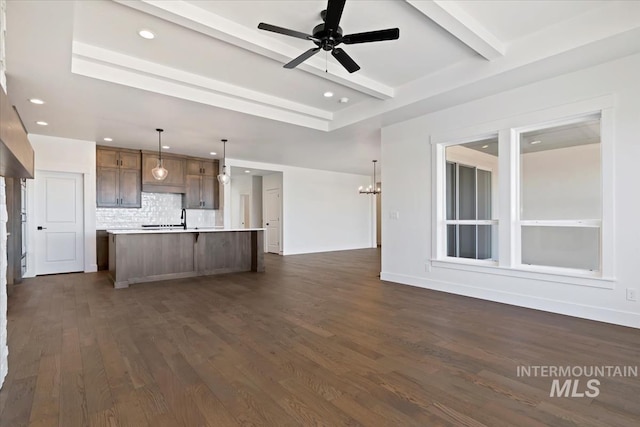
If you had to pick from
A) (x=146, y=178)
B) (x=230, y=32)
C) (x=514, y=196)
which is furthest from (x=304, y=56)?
(x=146, y=178)

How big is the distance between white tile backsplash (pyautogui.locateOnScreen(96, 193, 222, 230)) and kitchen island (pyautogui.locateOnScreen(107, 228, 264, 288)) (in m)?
1.51

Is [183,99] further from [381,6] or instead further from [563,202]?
[563,202]

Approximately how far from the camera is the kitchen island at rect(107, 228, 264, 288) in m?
5.48

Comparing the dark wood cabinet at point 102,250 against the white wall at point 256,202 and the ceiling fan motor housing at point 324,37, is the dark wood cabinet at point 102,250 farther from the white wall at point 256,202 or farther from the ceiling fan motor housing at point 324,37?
the ceiling fan motor housing at point 324,37

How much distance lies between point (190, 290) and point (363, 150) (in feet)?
15.8

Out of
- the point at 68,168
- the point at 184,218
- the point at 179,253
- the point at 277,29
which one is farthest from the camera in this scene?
the point at 184,218

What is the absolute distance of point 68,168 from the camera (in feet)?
21.4

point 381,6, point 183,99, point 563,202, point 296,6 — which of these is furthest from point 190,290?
point 563,202

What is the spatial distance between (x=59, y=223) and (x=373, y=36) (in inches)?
272

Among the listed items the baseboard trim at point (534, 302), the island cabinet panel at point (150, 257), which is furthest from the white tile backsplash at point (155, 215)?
the baseboard trim at point (534, 302)

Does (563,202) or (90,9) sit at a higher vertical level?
(90,9)

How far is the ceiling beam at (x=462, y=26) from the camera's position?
2.77 m

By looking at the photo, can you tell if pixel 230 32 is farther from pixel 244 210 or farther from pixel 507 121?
pixel 244 210

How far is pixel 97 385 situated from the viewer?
218 centimetres
